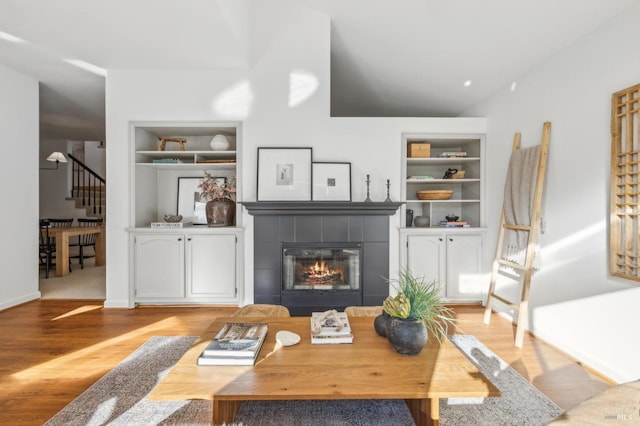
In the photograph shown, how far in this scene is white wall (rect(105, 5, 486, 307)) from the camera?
377cm

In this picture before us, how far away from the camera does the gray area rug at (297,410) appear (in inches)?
70.9

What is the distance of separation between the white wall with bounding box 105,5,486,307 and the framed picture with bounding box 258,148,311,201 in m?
0.10

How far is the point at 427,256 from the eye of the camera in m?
3.91

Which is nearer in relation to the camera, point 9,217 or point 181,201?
point 9,217

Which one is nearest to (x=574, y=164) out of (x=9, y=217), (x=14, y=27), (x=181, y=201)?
(x=181, y=201)

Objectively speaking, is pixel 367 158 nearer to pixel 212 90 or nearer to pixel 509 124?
pixel 509 124

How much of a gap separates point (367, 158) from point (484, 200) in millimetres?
1537

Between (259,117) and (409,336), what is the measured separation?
2957 millimetres

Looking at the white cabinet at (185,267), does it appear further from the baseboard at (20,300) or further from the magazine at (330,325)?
the magazine at (330,325)

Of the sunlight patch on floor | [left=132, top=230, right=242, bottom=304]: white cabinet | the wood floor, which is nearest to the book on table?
the wood floor

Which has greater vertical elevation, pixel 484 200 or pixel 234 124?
pixel 234 124

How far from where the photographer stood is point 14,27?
298 cm

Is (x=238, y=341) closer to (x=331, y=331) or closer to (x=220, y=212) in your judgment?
(x=331, y=331)

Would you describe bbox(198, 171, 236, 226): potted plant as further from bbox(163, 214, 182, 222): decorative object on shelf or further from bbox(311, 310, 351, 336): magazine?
bbox(311, 310, 351, 336): magazine
